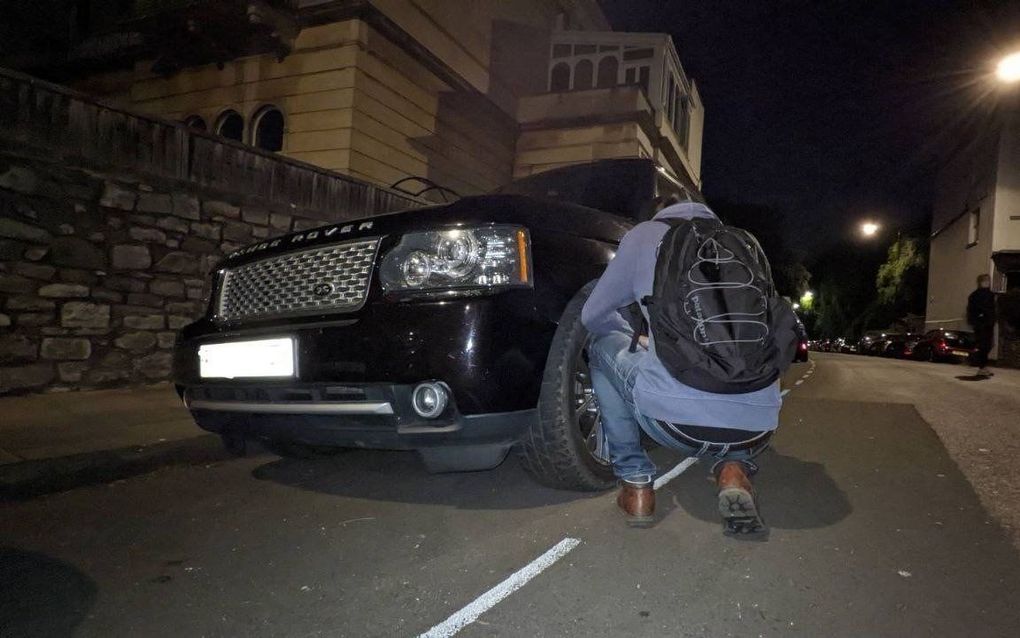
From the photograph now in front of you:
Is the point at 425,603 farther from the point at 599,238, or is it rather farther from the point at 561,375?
the point at 599,238

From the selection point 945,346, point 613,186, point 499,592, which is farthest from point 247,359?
point 945,346

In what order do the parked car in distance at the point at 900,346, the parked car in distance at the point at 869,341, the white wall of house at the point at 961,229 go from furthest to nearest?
the parked car in distance at the point at 869,341, the parked car in distance at the point at 900,346, the white wall of house at the point at 961,229

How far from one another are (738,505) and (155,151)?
549cm

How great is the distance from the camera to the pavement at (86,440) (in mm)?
3131

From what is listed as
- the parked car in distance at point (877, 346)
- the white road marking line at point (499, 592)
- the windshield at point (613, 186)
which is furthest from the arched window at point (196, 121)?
the parked car in distance at point (877, 346)

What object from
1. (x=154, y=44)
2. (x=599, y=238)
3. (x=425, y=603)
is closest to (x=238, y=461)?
(x=425, y=603)

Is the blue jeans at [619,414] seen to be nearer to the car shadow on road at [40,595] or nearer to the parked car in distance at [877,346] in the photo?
the car shadow on road at [40,595]

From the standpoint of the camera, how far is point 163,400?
5.05m

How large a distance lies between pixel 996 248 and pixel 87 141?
2686 cm

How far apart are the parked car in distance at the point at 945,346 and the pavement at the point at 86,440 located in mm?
23170

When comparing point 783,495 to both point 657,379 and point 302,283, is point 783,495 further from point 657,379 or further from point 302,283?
point 302,283

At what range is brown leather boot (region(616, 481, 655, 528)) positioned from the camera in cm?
251

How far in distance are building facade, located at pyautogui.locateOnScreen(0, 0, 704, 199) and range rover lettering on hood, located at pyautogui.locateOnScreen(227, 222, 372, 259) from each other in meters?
5.81

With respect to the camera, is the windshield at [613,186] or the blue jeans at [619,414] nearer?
the blue jeans at [619,414]
